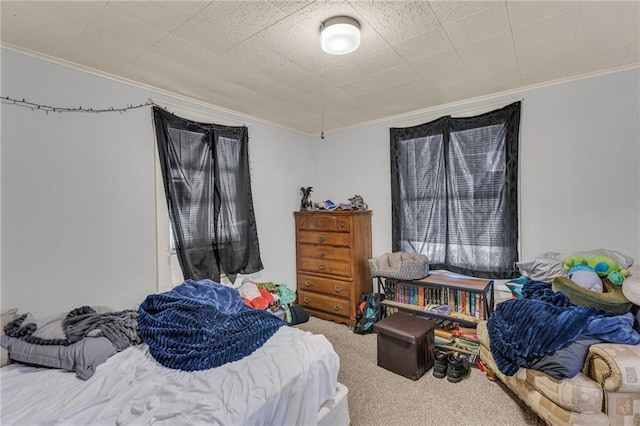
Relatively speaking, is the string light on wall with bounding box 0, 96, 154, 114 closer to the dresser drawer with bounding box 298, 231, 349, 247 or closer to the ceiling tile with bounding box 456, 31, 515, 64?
the dresser drawer with bounding box 298, 231, 349, 247

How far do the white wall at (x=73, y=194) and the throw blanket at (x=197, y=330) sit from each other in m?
0.69

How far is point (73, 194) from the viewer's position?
215 cm

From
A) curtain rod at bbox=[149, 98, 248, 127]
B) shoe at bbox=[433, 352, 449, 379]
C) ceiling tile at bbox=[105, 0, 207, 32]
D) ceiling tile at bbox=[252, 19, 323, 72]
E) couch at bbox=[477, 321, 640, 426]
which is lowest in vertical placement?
shoe at bbox=[433, 352, 449, 379]

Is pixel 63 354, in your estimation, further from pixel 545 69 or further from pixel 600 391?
pixel 545 69

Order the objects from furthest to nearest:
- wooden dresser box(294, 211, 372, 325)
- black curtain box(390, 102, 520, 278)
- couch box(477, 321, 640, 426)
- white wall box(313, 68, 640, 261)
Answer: wooden dresser box(294, 211, 372, 325) → black curtain box(390, 102, 520, 278) → white wall box(313, 68, 640, 261) → couch box(477, 321, 640, 426)

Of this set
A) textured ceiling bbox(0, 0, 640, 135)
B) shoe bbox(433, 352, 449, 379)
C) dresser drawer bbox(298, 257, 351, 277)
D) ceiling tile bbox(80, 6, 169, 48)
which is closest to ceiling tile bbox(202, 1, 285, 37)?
textured ceiling bbox(0, 0, 640, 135)

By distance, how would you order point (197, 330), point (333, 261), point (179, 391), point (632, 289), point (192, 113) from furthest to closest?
point (333, 261) → point (192, 113) → point (632, 289) → point (197, 330) → point (179, 391)

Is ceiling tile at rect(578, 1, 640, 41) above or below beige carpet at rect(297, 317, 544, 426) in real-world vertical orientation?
above

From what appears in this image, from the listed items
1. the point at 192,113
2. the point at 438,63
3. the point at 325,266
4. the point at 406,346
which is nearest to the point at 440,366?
the point at 406,346

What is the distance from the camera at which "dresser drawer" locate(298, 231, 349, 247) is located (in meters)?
3.41

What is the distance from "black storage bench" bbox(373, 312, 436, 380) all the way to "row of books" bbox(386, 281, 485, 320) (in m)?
0.47

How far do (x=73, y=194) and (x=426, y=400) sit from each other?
2907 mm

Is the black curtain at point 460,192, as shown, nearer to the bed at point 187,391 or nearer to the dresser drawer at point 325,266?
the dresser drawer at point 325,266

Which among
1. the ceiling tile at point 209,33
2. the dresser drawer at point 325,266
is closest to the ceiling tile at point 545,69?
the ceiling tile at point 209,33
